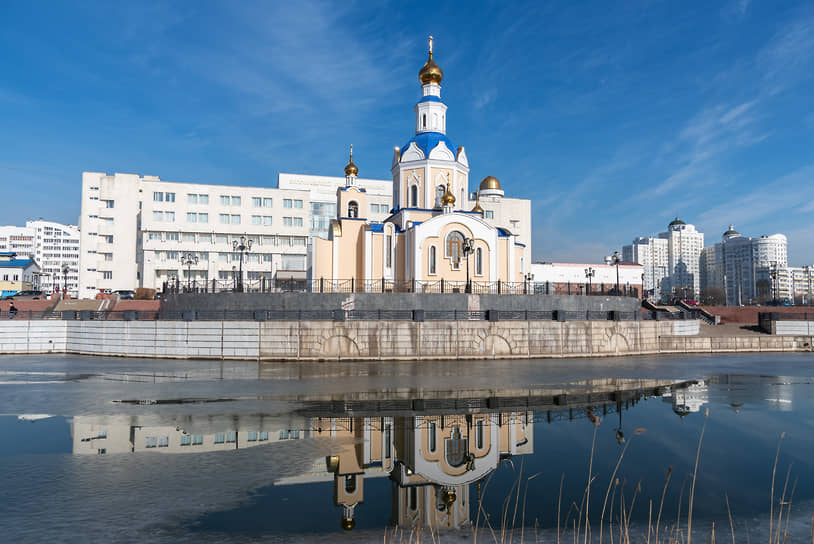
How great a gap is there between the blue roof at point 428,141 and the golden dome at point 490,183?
103 feet

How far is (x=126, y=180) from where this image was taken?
58.2m

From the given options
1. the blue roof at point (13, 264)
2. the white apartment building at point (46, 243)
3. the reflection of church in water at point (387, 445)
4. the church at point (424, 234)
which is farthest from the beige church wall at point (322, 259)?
the white apartment building at point (46, 243)

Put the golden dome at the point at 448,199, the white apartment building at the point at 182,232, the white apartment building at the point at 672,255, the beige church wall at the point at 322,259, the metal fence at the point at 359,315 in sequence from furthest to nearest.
Answer: the white apartment building at the point at 672,255, the white apartment building at the point at 182,232, the beige church wall at the point at 322,259, the golden dome at the point at 448,199, the metal fence at the point at 359,315

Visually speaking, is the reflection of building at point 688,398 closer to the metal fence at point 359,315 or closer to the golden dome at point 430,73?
the metal fence at point 359,315

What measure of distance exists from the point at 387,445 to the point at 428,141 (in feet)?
103

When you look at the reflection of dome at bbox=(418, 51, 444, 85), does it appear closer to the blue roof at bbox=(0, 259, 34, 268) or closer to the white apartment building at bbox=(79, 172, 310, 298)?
the white apartment building at bbox=(79, 172, 310, 298)

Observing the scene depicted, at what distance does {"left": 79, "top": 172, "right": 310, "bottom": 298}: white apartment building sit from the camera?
5556cm

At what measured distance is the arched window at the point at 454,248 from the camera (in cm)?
3362

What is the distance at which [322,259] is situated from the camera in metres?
36.5

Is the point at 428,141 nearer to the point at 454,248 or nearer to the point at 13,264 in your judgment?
the point at 454,248

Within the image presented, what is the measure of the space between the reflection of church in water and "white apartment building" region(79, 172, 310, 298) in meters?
47.4

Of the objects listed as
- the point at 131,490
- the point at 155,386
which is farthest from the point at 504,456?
the point at 155,386

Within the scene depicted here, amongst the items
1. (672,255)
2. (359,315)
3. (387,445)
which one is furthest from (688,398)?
(672,255)

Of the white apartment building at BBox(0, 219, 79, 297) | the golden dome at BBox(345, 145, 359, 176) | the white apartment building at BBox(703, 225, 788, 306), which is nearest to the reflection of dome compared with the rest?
the golden dome at BBox(345, 145, 359, 176)
